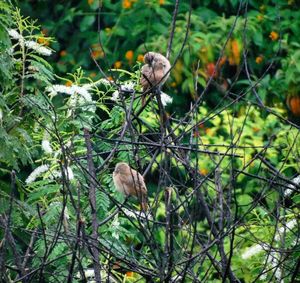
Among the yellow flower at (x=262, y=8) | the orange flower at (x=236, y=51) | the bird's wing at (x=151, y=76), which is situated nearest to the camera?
the bird's wing at (x=151, y=76)

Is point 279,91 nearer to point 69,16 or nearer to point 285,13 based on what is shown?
point 285,13

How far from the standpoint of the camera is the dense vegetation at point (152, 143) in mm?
3688

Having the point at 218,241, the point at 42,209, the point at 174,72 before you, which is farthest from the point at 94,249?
the point at 174,72

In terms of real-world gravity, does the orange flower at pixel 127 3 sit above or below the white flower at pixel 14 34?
below

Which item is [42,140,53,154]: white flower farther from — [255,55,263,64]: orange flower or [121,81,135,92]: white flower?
[255,55,263,64]: orange flower

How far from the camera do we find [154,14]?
930 cm

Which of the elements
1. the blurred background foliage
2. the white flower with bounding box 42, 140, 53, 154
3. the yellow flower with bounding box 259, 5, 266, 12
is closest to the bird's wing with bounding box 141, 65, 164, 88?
the white flower with bounding box 42, 140, 53, 154

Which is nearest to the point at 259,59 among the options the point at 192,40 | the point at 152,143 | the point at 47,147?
the point at 192,40

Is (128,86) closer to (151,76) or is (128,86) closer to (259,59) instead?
(151,76)

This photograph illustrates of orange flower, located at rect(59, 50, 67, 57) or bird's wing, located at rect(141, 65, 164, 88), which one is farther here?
orange flower, located at rect(59, 50, 67, 57)

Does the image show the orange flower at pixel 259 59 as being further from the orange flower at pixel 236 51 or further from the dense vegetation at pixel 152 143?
the orange flower at pixel 236 51

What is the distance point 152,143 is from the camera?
379cm

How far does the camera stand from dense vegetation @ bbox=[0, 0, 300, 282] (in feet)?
12.1

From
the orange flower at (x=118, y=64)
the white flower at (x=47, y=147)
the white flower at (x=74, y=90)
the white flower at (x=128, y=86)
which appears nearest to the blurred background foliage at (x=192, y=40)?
the orange flower at (x=118, y=64)
